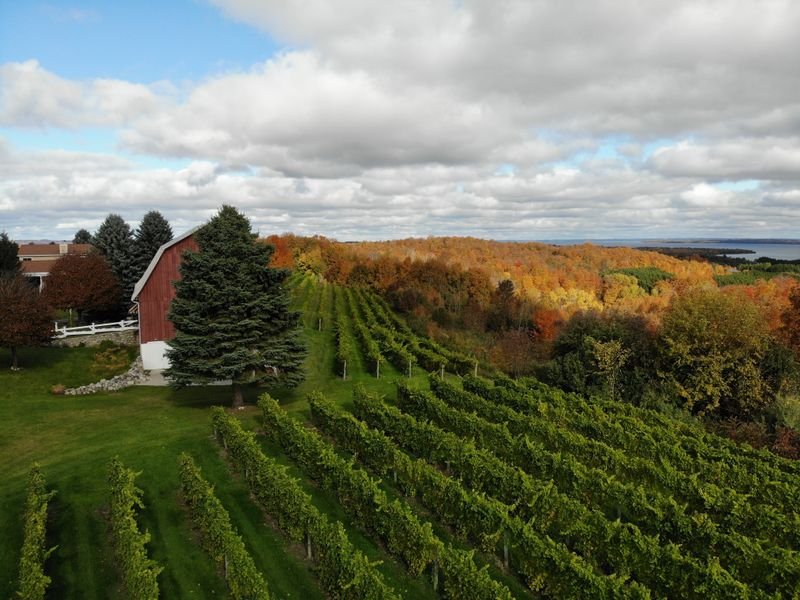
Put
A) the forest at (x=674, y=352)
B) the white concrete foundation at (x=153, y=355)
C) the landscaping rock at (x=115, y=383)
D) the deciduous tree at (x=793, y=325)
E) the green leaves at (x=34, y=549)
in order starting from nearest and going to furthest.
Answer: the green leaves at (x=34, y=549) → the landscaping rock at (x=115, y=383) → the forest at (x=674, y=352) → the white concrete foundation at (x=153, y=355) → the deciduous tree at (x=793, y=325)

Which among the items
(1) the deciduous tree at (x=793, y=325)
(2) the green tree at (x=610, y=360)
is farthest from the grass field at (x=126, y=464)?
(1) the deciduous tree at (x=793, y=325)

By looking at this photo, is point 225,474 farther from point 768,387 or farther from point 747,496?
point 768,387

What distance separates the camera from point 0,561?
50.0 ft

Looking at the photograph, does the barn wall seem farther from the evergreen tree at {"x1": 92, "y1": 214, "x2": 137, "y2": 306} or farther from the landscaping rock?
the evergreen tree at {"x1": 92, "y1": 214, "x2": 137, "y2": 306}

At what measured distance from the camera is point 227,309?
2772 centimetres

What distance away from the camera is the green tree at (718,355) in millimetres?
34750

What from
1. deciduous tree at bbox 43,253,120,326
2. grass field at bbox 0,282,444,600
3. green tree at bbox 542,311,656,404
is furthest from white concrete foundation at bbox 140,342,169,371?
green tree at bbox 542,311,656,404

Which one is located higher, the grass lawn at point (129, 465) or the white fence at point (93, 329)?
the white fence at point (93, 329)

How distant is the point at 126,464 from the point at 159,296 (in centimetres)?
1907

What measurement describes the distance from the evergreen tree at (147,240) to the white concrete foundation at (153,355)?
1809 centimetres

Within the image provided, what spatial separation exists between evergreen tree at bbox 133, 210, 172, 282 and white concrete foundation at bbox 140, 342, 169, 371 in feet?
59.3

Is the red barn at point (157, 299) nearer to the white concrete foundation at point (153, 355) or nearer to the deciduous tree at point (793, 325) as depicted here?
the white concrete foundation at point (153, 355)

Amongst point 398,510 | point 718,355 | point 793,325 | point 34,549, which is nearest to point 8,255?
point 34,549

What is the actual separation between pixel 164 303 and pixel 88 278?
12532mm
